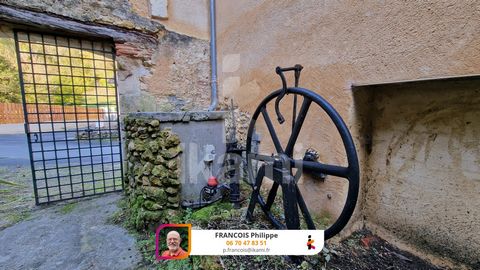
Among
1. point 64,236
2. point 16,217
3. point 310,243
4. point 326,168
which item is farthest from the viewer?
point 16,217

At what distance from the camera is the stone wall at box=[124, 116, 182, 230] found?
2.51m

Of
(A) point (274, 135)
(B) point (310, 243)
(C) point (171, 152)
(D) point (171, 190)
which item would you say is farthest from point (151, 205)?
(B) point (310, 243)

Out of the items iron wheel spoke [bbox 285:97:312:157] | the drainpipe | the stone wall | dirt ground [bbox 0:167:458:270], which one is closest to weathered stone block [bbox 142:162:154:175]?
the stone wall

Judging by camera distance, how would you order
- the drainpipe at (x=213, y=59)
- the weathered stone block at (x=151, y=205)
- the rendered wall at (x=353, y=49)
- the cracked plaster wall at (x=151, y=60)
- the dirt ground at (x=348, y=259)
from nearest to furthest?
the rendered wall at (x=353, y=49)
the dirt ground at (x=348, y=259)
the weathered stone block at (x=151, y=205)
the cracked plaster wall at (x=151, y=60)
the drainpipe at (x=213, y=59)

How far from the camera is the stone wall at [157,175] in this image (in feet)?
8.23

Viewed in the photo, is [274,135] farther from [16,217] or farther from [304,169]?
[16,217]

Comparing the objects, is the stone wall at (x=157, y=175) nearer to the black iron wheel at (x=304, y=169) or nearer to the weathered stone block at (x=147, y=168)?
the weathered stone block at (x=147, y=168)

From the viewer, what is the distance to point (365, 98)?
5.98 feet

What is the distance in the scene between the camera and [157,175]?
8.27 ft

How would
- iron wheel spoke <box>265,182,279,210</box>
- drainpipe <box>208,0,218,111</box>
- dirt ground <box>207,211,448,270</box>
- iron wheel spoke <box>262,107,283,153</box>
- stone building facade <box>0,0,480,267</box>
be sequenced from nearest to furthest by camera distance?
stone building facade <box>0,0,480,267</box>
dirt ground <box>207,211,448,270</box>
iron wheel spoke <box>262,107,283,153</box>
iron wheel spoke <box>265,182,279,210</box>
drainpipe <box>208,0,218,111</box>

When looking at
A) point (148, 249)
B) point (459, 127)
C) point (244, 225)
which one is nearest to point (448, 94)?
point (459, 127)

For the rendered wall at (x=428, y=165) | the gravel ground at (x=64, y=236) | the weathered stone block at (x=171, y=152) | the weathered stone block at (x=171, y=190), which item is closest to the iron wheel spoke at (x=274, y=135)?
the rendered wall at (x=428, y=165)

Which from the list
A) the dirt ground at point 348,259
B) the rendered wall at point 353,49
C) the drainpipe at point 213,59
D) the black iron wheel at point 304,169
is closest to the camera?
the black iron wheel at point 304,169

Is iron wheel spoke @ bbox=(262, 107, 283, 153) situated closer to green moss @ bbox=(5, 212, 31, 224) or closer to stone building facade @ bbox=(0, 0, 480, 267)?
stone building facade @ bbox=(0, 0, 480, 267)
